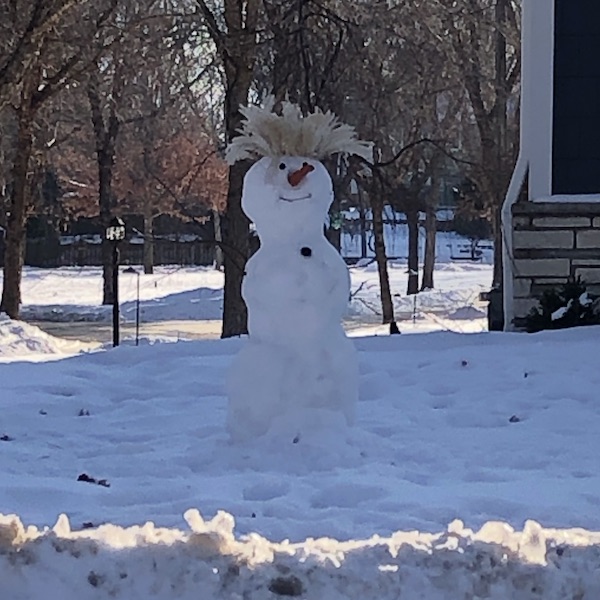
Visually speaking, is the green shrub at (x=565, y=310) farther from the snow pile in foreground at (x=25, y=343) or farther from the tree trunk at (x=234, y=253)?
the snow pile in foreground at (x=25, y=343)

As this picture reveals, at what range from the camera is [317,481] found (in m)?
4.63

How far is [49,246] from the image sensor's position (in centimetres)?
3778

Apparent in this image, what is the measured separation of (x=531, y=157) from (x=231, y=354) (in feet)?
12.8

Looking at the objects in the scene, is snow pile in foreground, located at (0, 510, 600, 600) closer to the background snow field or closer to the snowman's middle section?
the background snow field

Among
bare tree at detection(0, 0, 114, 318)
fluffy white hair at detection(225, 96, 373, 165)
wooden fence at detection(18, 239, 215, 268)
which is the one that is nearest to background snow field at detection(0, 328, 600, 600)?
fluffy white hair at detection(225, 96, 373, 165)

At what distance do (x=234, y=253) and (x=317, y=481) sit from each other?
8797 mm

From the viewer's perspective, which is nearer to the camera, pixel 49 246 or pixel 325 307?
pixel 325 307

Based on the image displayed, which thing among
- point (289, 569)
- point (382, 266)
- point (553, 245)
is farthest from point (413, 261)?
point (289, 569)

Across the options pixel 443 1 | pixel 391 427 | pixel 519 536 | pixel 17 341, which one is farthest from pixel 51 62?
pixel 519 536

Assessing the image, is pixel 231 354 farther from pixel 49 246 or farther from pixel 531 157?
pixel 49 246

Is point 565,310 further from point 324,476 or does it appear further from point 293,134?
point 324,476

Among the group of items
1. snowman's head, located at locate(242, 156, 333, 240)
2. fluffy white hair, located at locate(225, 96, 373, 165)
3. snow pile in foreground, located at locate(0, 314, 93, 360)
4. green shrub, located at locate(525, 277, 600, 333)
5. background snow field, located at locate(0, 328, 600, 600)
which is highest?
fluffy white hair, located at locate(225, 96, 373, 165)

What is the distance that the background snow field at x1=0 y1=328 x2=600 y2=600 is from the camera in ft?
8.00

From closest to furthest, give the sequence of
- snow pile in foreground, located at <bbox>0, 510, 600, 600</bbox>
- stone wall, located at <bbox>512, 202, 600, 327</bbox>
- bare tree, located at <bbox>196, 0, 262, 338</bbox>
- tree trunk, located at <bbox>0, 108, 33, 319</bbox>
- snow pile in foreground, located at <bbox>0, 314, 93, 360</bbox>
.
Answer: snow pile in foreground, located at <bbox>0, 510, 600, 600</bbox>
stone wall, located at <bbox>512, 202, 600, 327</bbox>
bare tree, located at <bbox>196, 0, 262, 338</bbox>
snow pile in foreground, located at <bbox>0, 314, 93, 360</bbox>
tree trunk, located at <bbox>0, 108, 33, 319</bbox>
